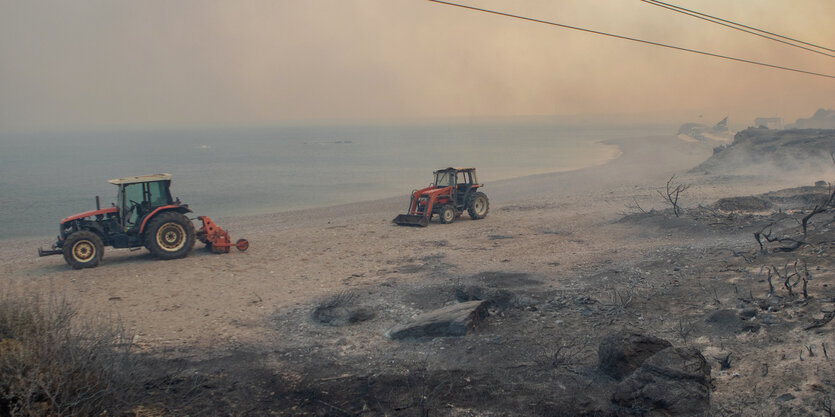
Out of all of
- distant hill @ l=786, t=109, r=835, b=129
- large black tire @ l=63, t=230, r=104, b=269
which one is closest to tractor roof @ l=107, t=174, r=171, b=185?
large black tire @ l=63, t=230, r=104, b=269

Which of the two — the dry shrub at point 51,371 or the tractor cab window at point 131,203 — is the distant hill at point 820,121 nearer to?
the tractor cab window at point 131,203

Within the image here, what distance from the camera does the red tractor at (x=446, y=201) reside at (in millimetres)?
18875

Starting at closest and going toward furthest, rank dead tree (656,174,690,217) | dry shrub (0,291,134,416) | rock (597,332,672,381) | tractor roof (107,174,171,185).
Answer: dry shrub (0,291,134,416) → rock (597,332,672,381) → tractor roof (107,174,171,185) → dead tree (656,174,690,217)

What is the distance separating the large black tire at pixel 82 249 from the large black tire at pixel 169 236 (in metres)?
1.08

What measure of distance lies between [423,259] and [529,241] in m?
3.32

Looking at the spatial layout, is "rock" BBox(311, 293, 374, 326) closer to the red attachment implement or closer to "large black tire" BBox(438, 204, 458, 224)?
the red attachment implement

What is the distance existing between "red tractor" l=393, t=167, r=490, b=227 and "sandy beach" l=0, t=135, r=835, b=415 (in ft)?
1.82

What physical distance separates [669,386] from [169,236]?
12.2m

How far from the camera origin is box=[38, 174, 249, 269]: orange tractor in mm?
13141

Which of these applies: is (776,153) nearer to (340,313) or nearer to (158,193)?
(340,313)

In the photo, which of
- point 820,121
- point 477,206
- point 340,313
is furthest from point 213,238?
point 820,121

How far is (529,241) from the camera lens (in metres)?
15.3

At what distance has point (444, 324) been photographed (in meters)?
8.15

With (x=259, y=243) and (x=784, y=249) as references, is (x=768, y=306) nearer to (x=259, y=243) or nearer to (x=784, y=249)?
(x=784, y=249)
